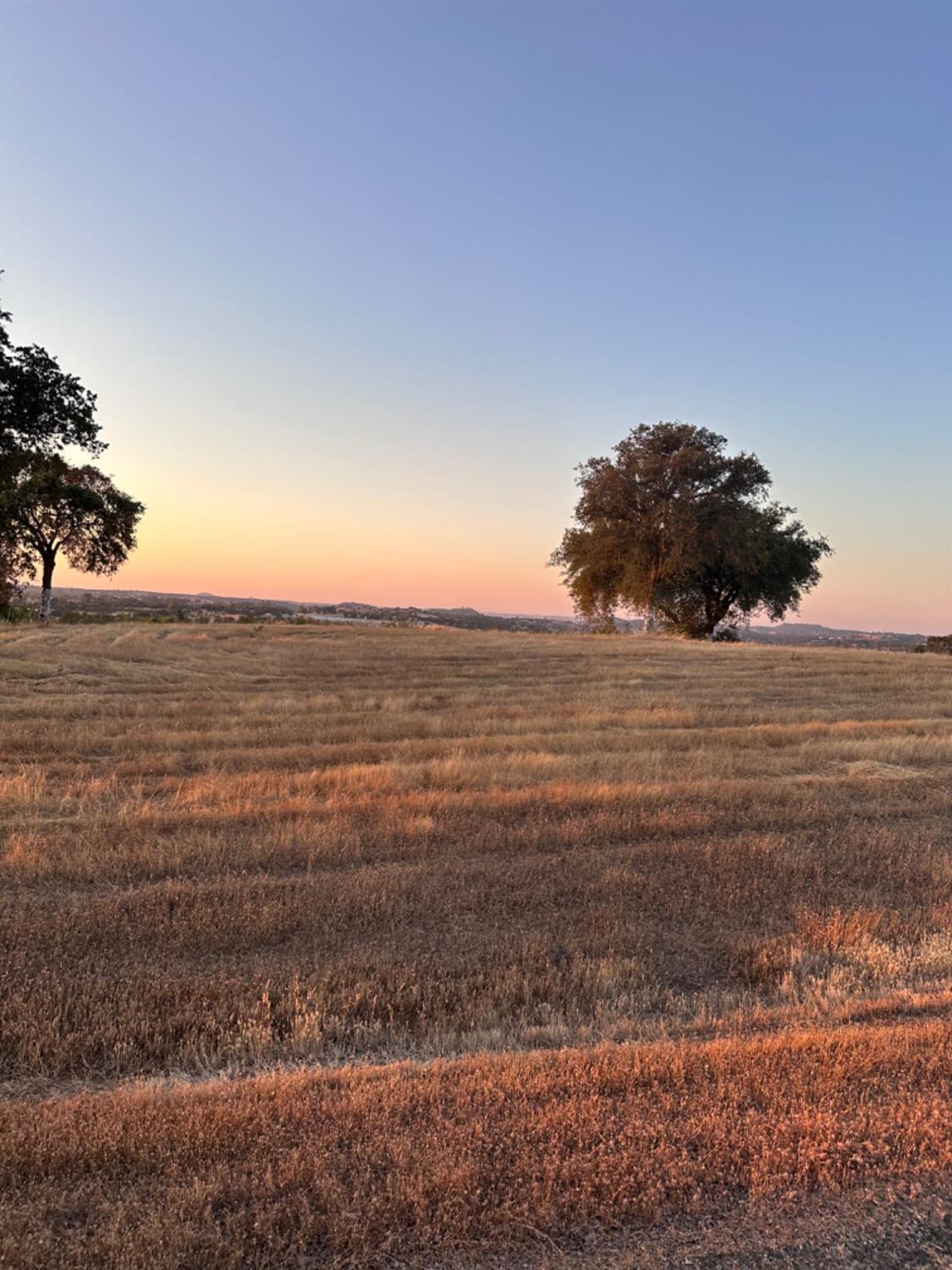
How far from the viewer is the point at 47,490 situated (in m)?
35.6

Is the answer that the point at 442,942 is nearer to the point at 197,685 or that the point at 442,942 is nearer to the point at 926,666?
the point at 197,685

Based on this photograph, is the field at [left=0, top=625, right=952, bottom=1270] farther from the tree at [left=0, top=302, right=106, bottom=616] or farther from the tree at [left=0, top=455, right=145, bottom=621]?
the tree at [left=0, top=455, right=145, bottom=621]

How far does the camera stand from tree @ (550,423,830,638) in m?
42.1

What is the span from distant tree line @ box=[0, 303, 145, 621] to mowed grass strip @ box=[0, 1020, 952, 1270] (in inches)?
901

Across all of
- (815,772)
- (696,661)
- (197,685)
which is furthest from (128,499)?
(815,772)

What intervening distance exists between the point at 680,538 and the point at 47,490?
34.5m

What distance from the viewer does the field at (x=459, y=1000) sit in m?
2.60

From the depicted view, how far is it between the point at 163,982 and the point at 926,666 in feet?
105

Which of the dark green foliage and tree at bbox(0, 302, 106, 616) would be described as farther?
the dark green foliage

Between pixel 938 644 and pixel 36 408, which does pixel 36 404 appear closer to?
pixel 36 408

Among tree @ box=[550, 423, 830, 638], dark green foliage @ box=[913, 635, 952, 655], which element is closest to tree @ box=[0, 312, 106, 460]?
tree @ box=[550, 423, 830, 638]

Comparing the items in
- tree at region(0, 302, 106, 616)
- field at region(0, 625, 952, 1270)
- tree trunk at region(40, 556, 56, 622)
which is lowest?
field at region(0, 625, 952, 1270)

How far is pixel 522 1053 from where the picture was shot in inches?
151

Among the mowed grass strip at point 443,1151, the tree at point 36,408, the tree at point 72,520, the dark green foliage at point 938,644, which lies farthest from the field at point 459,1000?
the dark green foliage at point 938,644
